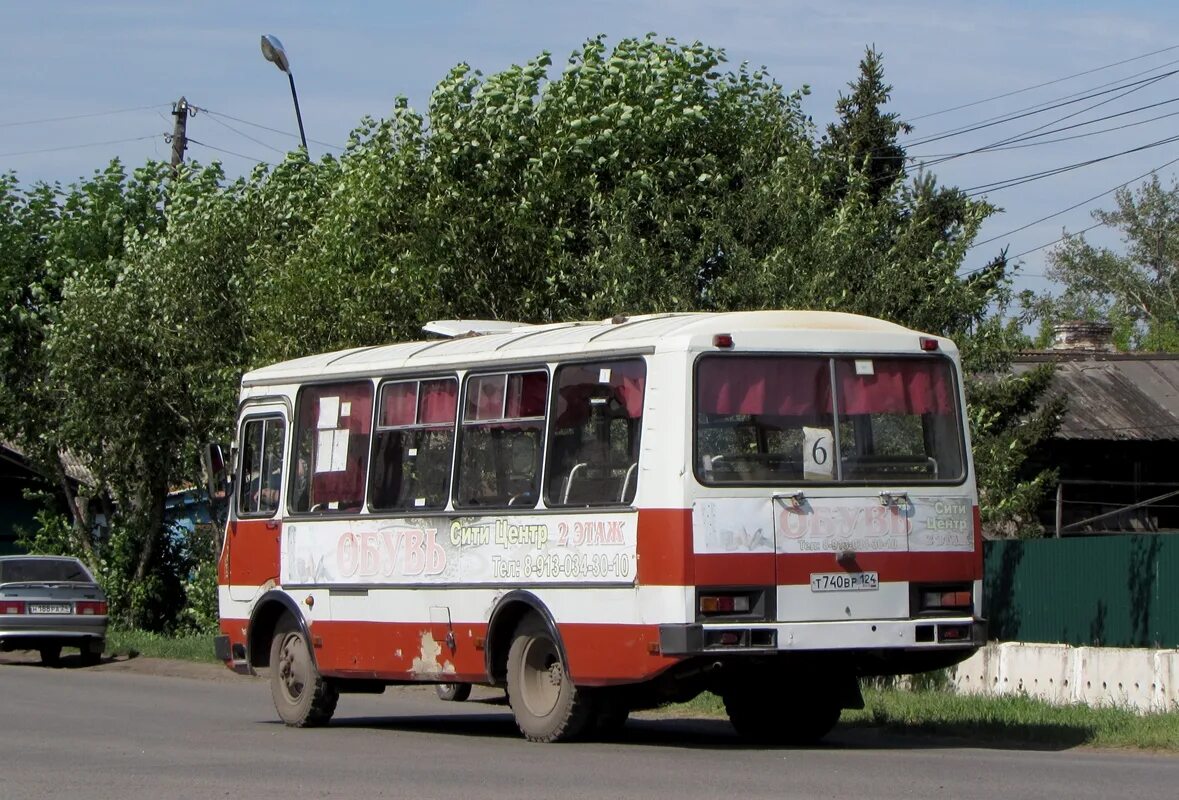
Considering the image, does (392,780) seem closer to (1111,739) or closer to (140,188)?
(1111,739)

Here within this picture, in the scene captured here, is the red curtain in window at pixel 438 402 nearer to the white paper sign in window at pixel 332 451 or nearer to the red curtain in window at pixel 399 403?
the red curtain in window at pixel 399 403

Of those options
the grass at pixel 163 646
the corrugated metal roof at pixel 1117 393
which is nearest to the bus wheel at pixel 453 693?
the grass at pixel 163 646

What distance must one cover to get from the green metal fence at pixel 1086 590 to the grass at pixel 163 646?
11.5 m

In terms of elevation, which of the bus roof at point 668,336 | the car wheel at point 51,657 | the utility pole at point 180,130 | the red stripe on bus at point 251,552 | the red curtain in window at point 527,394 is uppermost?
the utility pole at point 180,130

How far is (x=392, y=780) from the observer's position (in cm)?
1095

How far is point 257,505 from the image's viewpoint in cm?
1658

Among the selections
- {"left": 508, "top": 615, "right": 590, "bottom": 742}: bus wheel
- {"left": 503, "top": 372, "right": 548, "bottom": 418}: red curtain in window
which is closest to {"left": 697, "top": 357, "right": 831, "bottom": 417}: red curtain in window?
{"left": 503, "top": 372, "right": 548, "bottom": 418}: red curtain in window

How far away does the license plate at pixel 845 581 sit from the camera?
40.2 feet

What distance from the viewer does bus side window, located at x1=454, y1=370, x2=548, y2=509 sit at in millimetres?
13414

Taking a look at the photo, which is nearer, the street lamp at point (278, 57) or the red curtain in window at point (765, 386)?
the red curtain in window at point (765, 386)

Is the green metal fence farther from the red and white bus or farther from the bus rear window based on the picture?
the bus rear window

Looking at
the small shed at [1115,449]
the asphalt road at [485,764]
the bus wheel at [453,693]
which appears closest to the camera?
the asphalt road at [485,764]

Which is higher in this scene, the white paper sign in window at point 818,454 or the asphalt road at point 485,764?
the white paper sign in window at point 818,454

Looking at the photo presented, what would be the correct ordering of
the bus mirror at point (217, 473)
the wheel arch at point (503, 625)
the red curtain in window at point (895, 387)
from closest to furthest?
the red curtain in window at point (895, 387)
the wheel arch at point (503, 625)
the bus mirror at point (217, 473)
